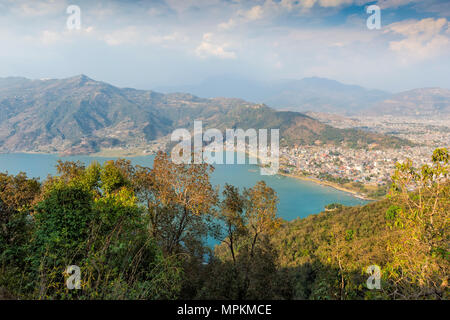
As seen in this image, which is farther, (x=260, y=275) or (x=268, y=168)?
(x=268, y=168)

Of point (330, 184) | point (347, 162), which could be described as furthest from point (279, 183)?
point (347, 162)

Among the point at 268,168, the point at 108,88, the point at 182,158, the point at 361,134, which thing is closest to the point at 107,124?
the point at 108,88

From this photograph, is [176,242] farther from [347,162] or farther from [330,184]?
[347,162]

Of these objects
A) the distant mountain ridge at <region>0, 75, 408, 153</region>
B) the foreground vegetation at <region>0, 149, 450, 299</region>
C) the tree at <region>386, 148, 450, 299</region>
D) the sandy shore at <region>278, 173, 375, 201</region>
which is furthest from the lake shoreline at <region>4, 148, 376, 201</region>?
the tree at <region>386, 148, 450, 299</region>

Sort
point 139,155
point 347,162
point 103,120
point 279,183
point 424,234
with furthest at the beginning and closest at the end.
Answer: point 103,120
point 139,155
point 347,162
point 279,183
point 424,234
